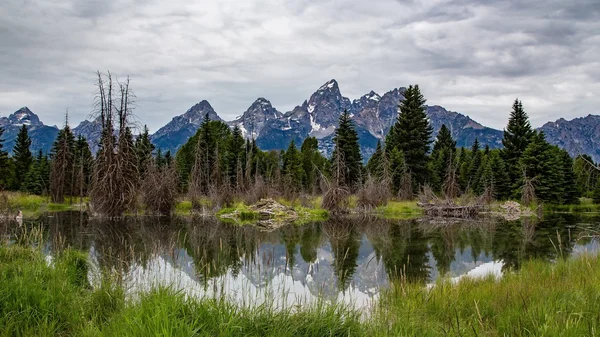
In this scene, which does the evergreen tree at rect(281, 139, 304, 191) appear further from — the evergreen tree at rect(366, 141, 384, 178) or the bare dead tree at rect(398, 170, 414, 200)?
the bare dead tree at rect(398, 170, 414, 200)

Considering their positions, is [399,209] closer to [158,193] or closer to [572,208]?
[572,208]

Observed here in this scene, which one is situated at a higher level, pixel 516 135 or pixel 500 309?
pixel 516 135

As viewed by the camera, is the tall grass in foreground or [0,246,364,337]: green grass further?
the tall grass in foreground

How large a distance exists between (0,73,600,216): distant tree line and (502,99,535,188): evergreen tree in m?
0.11

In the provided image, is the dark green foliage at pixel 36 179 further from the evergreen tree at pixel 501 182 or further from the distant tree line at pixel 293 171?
the evergreen tree at pixel 501 182

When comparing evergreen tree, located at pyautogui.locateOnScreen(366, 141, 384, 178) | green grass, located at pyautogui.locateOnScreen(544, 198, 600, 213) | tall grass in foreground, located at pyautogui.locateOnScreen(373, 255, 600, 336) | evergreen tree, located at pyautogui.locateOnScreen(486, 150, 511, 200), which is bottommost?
green grass, located at pyautogui.locateOnScreen(544, 198, 600, 213)

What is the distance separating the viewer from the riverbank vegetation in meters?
4.18

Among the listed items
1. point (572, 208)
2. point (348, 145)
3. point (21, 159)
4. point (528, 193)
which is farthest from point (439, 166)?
point (21, 159)

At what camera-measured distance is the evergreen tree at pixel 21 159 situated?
176 feet

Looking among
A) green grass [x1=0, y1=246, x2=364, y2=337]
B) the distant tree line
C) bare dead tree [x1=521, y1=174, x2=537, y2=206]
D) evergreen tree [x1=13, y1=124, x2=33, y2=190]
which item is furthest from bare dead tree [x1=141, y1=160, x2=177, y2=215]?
evergreen tree [x1=13, y1=124, x2=33, y2=190]

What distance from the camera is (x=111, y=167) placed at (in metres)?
25.2

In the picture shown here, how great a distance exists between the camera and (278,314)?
15.7 ft

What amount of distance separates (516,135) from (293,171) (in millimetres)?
27036

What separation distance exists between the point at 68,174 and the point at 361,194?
29.9 metres
